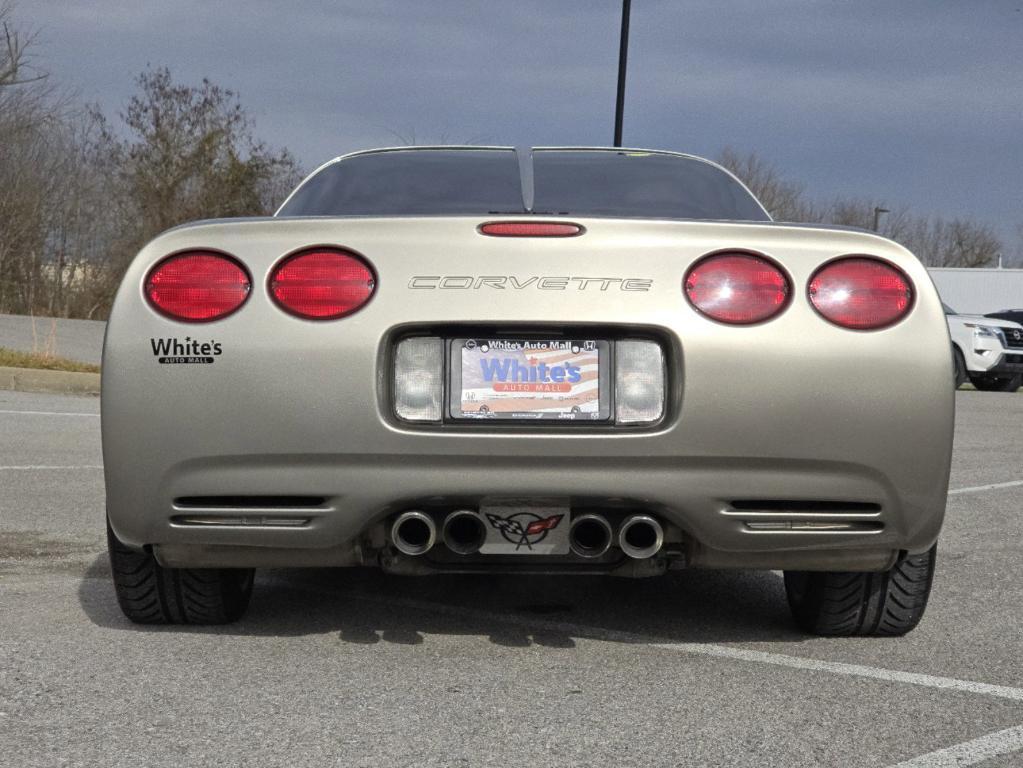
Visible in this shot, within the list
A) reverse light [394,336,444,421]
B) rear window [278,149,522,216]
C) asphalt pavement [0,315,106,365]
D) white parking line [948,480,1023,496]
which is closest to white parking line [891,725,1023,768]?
reverse light [394,336,444,421]

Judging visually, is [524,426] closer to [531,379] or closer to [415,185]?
[531,379]

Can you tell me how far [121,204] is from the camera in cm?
2864

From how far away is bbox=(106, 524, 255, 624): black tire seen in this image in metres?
3.56

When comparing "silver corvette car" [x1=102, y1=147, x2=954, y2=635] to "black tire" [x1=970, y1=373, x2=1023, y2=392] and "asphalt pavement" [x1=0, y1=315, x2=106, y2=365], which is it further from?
"black tire" [x1=970, y1=373, x2=1023, y2=392]

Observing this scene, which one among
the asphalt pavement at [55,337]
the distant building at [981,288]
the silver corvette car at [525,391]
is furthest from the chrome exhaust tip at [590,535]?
the distant building at [981,288]

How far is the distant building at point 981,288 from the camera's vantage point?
51.3 meters

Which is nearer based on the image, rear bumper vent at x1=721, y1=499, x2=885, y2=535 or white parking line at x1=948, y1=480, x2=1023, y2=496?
rear bumper vent at x1=721, y1=499, x2=885, y2=535

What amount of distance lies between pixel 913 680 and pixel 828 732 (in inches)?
21.7

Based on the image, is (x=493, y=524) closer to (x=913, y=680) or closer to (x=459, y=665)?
(x=459, y=665)

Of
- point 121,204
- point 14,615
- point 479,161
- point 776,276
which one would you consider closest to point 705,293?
point 776,276

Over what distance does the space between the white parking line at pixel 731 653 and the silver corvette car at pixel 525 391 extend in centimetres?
29

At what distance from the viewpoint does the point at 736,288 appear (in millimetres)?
3197

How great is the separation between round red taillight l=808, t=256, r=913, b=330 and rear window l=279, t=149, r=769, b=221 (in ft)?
2.09

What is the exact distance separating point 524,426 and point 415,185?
1242mm
